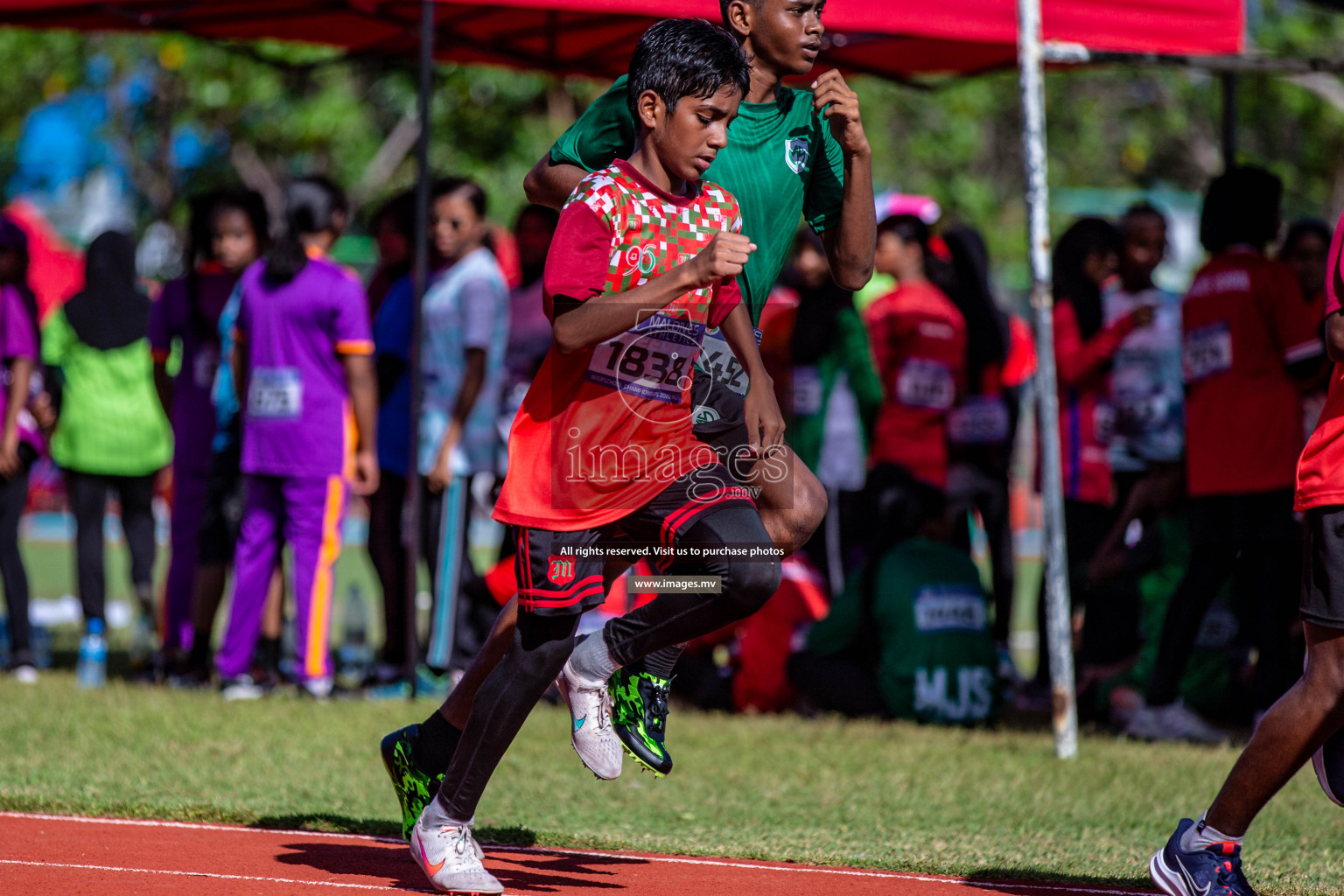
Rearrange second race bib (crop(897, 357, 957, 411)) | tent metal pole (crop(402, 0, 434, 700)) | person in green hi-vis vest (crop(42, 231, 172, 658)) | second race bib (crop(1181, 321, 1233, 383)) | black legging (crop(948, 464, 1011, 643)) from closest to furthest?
1. second race bib (crop(1181, 321, 1233, 383))
2. tent metal pole (crop(402, 0, 434, 700))
3. second race bib (crop(897, 357, 957, 411))
4. black legging (crop(948, 464, 1011, 643))
5. person in green hi-vis vest (crop(42, 231, 172, 658))

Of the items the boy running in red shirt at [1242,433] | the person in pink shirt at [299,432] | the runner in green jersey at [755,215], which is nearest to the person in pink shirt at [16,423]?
the person in pink shirt at [299,432]

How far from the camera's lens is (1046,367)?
7113 millimetres

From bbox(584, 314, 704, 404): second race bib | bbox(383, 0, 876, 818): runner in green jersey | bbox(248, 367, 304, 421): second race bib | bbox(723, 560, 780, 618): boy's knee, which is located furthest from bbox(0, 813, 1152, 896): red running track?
bbox(248, 367, 304, 421): second race bib

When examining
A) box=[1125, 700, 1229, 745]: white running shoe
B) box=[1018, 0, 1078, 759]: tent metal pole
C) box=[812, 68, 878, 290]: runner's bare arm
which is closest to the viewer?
box=[812, 68, 878, 290]: runner's bare arm

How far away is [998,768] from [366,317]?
3.76m

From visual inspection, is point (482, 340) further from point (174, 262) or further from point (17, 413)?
point (174, 262)

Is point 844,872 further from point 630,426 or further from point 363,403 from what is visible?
point 363,403

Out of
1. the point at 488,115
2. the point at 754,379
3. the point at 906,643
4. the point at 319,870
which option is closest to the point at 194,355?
the point at 906,643

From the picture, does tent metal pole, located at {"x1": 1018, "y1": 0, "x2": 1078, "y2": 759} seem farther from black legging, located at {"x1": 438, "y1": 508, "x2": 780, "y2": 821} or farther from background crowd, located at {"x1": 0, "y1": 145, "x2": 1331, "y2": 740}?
black legging, located at {"x1": 438, "y1": 508, "x2": 780, "y2": 821}

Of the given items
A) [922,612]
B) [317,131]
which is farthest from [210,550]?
[317,131]

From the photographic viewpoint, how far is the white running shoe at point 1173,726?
7367mm

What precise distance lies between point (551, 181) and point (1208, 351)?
404cm

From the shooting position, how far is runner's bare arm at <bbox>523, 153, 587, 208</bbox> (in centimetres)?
439

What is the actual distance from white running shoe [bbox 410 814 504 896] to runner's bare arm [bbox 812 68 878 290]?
1.84m
